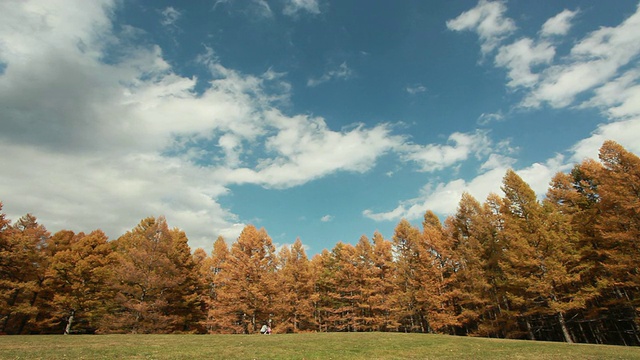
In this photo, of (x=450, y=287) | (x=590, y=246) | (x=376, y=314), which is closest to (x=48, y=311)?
(x=376, y=314)

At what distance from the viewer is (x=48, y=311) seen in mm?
35250

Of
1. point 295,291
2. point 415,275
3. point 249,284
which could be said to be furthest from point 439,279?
point 249,284

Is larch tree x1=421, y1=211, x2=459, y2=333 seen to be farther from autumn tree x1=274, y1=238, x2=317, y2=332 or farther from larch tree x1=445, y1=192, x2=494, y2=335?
autumn tree x1=274, y1=238, x2=317, y2=332

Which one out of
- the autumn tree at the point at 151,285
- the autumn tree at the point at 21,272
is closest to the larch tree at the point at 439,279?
the autumn tree at the point at 151,285

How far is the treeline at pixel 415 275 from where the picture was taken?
2630 cm

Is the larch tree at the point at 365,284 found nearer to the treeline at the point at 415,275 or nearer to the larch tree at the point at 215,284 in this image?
the treeline at the point at 415,275

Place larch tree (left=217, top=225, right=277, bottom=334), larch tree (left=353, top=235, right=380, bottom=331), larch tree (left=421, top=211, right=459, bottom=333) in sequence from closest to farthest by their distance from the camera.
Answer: larch tree (left=421, top=211, right=459, bottom=333) → larch tree (left=217, top=225, right=277, bottom=334) → larch tree (left=353, top=235, right=380, bottom=331)

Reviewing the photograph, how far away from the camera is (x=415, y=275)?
39.8m

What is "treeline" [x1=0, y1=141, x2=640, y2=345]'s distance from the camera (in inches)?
1035

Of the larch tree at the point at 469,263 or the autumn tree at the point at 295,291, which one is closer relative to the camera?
the larch tree at the point at 469,263

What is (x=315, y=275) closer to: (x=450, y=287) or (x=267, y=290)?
(x=267, y=290)

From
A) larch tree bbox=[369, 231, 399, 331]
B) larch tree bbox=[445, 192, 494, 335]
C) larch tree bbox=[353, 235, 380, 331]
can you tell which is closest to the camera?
larch tree bbox=[445, 192, 494, 335]

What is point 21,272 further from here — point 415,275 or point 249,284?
point 415,275

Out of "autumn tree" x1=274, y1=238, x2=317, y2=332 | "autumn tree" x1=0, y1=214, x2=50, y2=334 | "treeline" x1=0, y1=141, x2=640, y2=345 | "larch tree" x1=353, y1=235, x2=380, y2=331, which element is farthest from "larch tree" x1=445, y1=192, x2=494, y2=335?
"autumn tree" x1=0, y1=214, x2=50, y2=334
